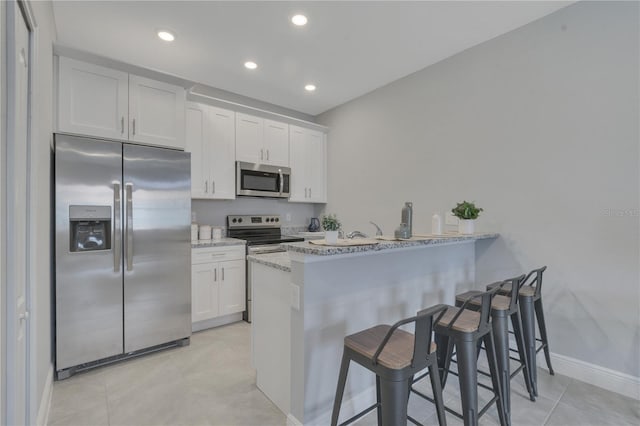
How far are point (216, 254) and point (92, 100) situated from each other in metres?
1.81

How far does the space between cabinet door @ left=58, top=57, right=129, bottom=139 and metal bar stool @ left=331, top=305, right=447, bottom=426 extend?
2.63 meters

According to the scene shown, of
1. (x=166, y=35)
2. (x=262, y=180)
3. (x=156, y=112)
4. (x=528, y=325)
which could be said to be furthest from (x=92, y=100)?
(x=528, y=325)

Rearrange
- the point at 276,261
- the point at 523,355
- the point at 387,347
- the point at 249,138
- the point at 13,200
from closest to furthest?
the point at 13,200
the point at 387,347
the point at 276,261
the point at 523,355
the point at 249,138

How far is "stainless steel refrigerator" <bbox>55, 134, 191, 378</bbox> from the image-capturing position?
2318mm

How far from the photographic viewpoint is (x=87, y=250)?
2.41 m

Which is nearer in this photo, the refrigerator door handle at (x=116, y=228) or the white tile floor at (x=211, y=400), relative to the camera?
the white tile floor at (x=211, y=400)

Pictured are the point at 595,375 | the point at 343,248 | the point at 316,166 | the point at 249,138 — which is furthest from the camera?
the point at 316,166

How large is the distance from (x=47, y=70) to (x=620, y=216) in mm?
4204

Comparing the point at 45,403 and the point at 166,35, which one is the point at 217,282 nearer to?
the point at 45,403

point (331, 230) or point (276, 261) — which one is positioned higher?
point (331, 230)

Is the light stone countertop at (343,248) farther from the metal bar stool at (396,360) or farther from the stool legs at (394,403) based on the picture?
the stool legs at (394,403)

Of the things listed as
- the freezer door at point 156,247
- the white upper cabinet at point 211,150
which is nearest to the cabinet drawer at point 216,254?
the freezer door at point 156,247

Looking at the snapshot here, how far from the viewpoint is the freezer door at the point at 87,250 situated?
2.29 metres

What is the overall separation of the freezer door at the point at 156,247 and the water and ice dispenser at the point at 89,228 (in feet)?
0.46
